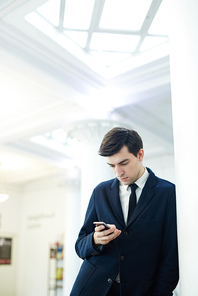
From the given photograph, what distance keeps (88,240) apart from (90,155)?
11.1 feet

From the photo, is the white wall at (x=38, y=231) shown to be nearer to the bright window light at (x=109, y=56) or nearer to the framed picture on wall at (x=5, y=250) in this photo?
the framed picture on wall at (x=5, y=250)

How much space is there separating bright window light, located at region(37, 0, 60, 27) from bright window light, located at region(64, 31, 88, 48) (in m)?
0.28

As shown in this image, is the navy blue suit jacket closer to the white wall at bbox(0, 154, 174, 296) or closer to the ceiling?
the ceiling

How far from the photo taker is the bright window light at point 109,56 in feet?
15.5

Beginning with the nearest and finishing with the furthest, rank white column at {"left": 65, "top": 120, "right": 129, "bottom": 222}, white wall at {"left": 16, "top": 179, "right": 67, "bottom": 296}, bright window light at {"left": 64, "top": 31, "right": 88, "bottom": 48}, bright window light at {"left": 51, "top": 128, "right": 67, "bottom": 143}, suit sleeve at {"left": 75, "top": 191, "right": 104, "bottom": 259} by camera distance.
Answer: suit sleeve at {"left": 75, "top": 191, "right": 104, "bottom": 259}
bright window light at {"left": 64, "top": 31, "right": 88, "bottom": 48}
white column at {"left": 65, "top": 120, "right": 129, "bottom": 222}
bright window light at {"left": 51, "top": 128, "right": 67, "bottom": 143}
white wall at {"left": 16, "top": 179, "right": 67, "bottom": 296}

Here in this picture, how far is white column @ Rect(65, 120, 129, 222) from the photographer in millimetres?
4921

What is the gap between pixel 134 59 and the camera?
475cm

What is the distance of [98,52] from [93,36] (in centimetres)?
35

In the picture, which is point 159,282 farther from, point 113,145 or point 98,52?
point 98,52

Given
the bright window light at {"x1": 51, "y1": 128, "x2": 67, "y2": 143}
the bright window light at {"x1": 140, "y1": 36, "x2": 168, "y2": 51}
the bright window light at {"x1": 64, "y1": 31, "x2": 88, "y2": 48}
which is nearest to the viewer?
the bright window light at {"x1": 64, "y1": 31, "x2": 88, "y2": 48}

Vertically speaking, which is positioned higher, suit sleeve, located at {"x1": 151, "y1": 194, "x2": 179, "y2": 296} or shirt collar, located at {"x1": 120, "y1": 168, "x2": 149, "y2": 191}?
shirt collar, located at {"x1": 120, "y1": 168, "x2": 149, "y2": 191}

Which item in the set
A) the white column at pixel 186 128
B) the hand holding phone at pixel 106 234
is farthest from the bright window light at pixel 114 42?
the hand holding phone at pixel 106 234

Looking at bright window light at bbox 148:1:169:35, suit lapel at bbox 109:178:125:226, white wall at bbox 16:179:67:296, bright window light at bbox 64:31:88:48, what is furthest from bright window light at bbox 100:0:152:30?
white wall at bbox 16:179:67:296

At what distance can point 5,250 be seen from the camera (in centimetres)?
1211
